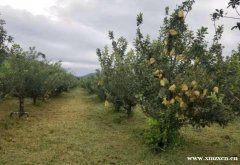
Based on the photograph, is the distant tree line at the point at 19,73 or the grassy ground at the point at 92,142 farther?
the distant tree line at the point at 19,73

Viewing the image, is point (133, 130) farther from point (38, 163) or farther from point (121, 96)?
point (38, 163)

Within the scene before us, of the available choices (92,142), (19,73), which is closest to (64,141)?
(92,142)

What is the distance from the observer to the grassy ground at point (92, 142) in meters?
10.3

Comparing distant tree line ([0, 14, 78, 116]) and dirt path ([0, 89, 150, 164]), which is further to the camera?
distant tree line ([0, 14, 78, 116])

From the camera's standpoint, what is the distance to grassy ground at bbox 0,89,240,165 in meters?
10.3

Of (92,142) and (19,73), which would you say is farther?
(19,73)

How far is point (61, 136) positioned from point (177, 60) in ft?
17.3

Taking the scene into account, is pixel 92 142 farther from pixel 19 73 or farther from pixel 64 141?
pixel 19 73

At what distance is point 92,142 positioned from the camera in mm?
12461

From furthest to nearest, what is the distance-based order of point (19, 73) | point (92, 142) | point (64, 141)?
point (19, 73) → point (92, 142) → point (64, 141)

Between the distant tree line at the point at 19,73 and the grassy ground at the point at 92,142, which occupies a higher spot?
the distant tree line at the point at 19,73

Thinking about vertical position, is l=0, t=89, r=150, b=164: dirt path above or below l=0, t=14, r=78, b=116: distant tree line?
below

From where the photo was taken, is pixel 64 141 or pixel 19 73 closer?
pixel 64 141

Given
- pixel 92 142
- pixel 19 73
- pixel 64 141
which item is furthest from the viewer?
pixel 19 73
